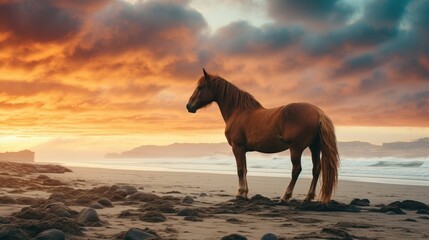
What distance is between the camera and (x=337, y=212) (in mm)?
7434

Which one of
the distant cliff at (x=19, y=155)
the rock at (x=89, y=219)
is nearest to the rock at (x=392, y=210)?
the rock at (x=89, y=219)

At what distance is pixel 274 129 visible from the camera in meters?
8.78

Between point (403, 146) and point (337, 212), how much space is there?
242ft

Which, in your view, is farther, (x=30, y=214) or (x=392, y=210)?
(x=392, y=210)

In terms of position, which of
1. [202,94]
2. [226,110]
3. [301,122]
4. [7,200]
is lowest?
[7,200]

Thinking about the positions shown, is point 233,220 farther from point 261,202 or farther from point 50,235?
point 50,235

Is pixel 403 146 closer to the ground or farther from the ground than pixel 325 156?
farther from the ground

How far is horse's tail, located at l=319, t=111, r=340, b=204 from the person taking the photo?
26.2ft

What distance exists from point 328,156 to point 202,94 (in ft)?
11.7

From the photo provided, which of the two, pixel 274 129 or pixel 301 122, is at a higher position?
pixel 301 122

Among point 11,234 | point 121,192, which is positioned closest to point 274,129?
point 121,192

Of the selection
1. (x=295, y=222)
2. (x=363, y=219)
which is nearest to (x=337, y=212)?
(x=363, y=219)

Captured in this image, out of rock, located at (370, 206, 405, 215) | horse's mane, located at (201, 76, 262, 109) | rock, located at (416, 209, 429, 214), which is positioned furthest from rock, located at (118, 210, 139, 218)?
rock, located at (416, 209, 429, 214)

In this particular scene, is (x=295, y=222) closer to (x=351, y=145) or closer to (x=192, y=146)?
(x=351, y=145)
